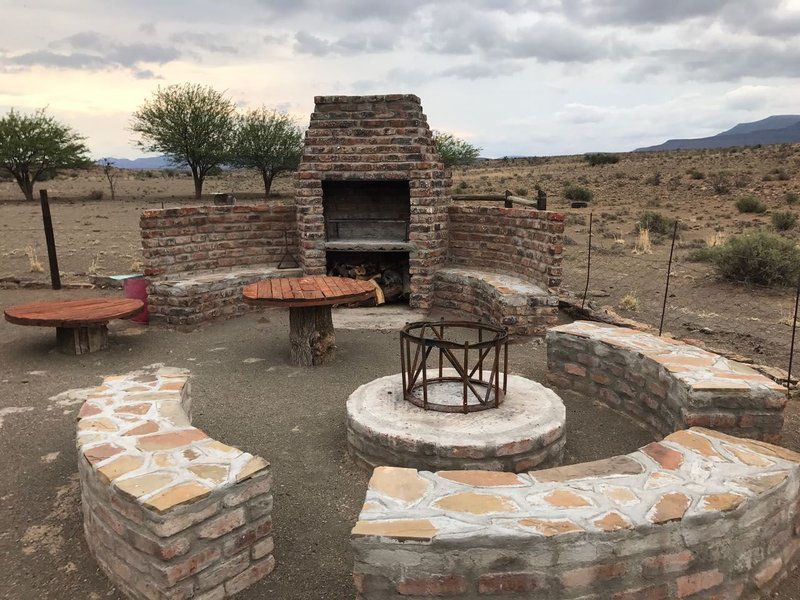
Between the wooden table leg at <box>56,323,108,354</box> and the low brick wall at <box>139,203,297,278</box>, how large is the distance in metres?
1.36

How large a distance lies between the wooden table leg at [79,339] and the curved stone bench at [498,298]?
4468mm

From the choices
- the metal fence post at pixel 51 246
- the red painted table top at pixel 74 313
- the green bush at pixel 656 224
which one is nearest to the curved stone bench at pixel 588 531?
the red painted table top at pixel 74 313

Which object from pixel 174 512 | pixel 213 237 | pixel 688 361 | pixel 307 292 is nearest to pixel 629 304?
pixel 688 361

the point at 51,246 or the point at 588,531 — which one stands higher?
the point at 51,246

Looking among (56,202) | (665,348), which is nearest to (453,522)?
(665,348)

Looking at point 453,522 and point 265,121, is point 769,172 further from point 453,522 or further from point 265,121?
point 453,522

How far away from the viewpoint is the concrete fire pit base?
368cm

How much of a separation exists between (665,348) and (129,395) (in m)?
4.22

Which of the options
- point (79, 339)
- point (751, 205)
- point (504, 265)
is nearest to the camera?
point (79, 339)

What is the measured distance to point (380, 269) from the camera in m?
9.02

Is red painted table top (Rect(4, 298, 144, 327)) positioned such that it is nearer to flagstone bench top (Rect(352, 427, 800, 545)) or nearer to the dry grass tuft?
flagstone bench top (Rect(352, 427, 800, 545))

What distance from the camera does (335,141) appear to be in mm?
7922

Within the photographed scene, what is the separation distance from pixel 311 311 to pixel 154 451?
314 cm

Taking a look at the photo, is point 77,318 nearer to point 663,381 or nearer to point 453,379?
point 453,379
